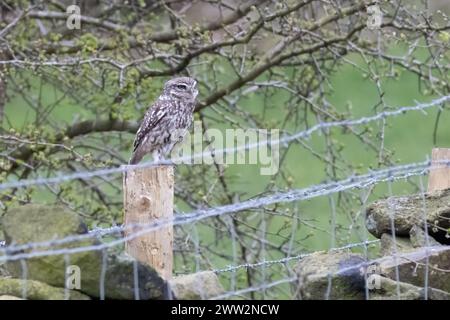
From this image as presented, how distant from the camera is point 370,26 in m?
8.79

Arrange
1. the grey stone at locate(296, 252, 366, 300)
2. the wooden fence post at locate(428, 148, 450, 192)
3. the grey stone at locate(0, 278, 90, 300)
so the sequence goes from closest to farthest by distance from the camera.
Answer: the grey stone at locate(0, 278, 90, 300), the grey stone at locate(296, 252, 366, 300), the wooden fence post at locate(428, 148, 450, 192)

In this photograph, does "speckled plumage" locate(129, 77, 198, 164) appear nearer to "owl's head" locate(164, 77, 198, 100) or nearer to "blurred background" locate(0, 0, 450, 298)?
"owl's head" locate(164, 77, 198, 100)

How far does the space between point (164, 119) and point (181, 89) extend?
25 centimetres

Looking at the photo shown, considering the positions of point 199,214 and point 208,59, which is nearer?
point 199,214

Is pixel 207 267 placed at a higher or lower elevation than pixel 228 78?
lower

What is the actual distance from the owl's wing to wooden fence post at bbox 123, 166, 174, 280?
2.66 metres

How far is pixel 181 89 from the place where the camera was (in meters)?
8.30

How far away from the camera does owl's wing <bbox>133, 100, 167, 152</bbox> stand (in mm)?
8219

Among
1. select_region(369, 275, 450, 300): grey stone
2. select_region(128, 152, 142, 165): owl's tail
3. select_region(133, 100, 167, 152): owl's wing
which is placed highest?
select_region(133, 100, 167, 152): owl's wing

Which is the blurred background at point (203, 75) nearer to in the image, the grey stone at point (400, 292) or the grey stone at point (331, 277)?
the grey stone at point (331, 277)

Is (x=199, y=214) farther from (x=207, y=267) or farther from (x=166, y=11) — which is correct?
(x=166, y=11)

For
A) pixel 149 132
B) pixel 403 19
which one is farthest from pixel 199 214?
pixel 403 19

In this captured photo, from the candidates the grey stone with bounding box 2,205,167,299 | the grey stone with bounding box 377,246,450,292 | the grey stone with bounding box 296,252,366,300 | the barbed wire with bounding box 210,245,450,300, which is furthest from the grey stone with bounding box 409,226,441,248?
the grey stone with bounding box 2,205,167,299

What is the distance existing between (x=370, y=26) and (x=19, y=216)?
4.50 meters
